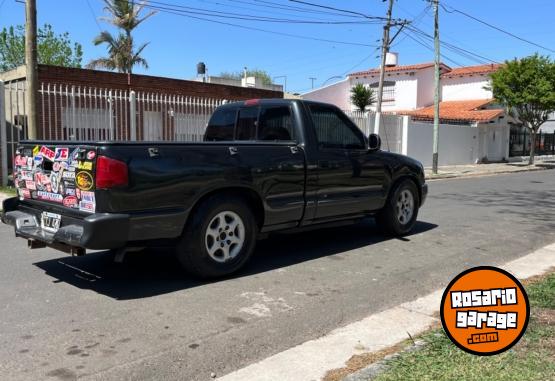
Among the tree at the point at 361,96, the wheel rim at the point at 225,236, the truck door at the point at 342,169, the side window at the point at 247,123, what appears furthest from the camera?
the tree at the point at 361,96

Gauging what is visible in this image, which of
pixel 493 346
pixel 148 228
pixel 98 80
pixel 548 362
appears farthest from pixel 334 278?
pixel 98 80

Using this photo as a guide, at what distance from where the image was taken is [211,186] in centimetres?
513

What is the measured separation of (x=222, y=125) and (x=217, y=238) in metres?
2.24

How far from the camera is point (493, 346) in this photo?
2.16m

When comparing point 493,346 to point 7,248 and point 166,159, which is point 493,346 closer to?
point 166,159

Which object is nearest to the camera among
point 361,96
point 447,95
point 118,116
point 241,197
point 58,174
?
point 58,174

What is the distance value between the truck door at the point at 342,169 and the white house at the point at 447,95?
25.9 metres

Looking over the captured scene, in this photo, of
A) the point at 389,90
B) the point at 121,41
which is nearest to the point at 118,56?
the point at 121,41

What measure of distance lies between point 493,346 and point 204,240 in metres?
3.41

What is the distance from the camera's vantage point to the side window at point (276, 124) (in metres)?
6.31

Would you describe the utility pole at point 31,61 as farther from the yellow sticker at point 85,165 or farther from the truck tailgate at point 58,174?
the yellow sticker at point 85,165

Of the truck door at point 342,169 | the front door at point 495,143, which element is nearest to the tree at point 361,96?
the front door at point 495,143

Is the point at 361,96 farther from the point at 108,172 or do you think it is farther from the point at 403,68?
the point at 108,172

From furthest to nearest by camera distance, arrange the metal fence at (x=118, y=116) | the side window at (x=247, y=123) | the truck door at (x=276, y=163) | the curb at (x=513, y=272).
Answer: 1. the metal fence at (x=118, y=116)
2. the side window at (x=247, y=123)
3. the truck door at (x=276, y=163)
4. the curb at (x=513, y=272)
